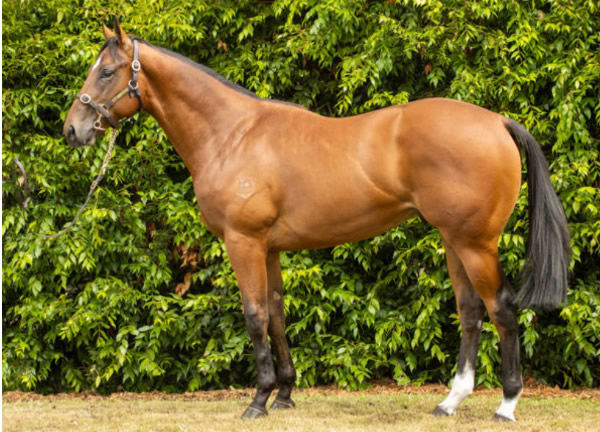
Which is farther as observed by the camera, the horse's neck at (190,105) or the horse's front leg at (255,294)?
the horse's neck at (190,105)

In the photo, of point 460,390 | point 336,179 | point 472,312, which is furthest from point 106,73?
point 460,390

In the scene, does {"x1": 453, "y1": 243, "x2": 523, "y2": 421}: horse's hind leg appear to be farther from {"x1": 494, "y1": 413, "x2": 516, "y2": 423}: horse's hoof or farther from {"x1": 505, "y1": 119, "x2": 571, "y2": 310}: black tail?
{"x1": 505, "y1": 119, "x2": 571, "y2": 310}: black tail

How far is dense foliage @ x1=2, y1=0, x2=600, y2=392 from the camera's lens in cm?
559

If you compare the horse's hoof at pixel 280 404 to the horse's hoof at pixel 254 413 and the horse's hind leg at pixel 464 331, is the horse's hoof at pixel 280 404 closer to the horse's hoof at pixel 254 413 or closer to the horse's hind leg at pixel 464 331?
the horse's hoof at pixel 254 413

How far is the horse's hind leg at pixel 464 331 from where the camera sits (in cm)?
425

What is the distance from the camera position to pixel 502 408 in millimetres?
4031

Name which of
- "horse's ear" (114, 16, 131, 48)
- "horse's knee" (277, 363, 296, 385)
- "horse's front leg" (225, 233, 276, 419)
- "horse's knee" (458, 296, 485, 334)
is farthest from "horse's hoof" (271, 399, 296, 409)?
"horse's ear" (114, 16, 131, 48)

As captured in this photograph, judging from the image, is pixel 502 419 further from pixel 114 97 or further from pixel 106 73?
pixel 106 73

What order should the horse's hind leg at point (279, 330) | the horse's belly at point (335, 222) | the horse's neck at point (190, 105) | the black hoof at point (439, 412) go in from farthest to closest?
the horse's hind leg at point (279, 330) → the horse's neck at point (190, 105) → the black hoof at point (439, 412) → the horse's belly at point (335, 222)

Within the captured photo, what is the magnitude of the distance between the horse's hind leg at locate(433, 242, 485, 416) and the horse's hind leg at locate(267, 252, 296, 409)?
998 millimetres

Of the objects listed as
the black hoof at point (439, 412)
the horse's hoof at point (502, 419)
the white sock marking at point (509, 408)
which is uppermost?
the white sock marking at point (509, 408)

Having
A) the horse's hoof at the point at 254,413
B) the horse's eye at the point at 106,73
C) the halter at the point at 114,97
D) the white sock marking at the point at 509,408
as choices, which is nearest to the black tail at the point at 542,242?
the white sock marking at the point at 509,408

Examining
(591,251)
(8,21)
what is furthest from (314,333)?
(8,21)

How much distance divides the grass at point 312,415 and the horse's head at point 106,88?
5.91 ft
